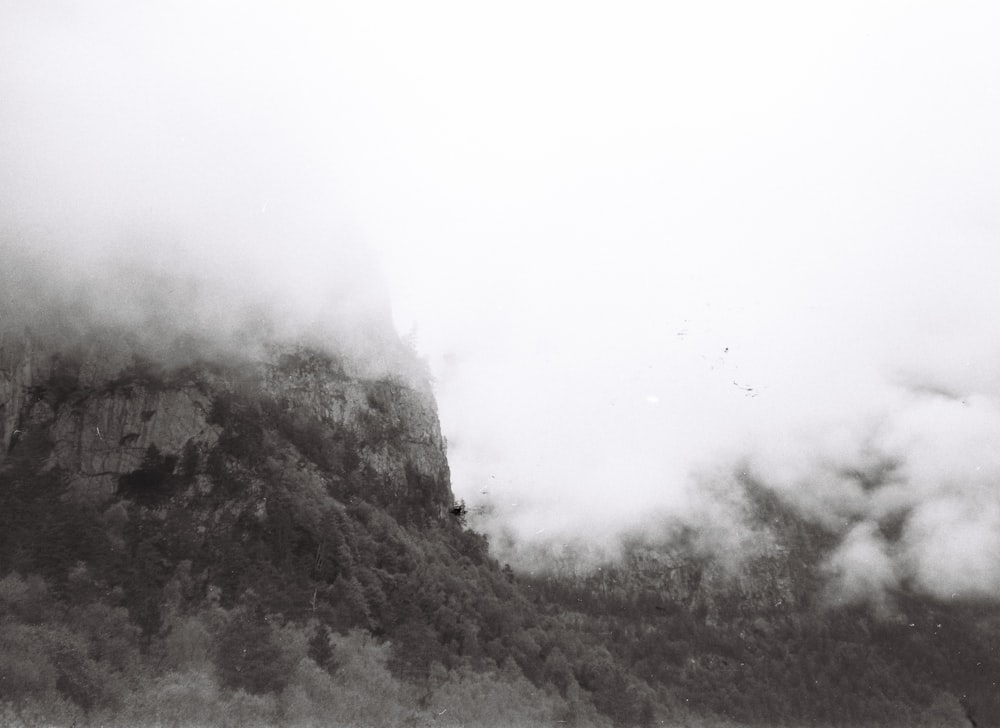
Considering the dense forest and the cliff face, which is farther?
the cliff face

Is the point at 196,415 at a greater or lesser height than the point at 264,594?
greater

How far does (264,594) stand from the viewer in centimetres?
7706

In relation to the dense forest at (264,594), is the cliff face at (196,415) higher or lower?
higher

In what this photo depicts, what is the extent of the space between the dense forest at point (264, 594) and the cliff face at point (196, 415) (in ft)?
1.17

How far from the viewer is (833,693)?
174125 millimetres

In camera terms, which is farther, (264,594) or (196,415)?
(196,415)

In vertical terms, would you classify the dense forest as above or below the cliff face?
below

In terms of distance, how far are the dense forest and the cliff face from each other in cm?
36

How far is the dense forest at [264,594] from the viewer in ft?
208

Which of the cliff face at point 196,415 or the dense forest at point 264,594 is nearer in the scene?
the dense forest at point 264,594

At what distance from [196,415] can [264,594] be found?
21.9 m

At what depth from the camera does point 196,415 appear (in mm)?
81438

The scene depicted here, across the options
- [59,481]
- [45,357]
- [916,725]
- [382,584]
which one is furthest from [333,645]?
[916,725]

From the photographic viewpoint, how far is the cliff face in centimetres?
7438
